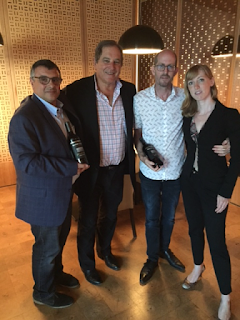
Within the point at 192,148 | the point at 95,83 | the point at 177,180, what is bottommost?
the point at 177,180

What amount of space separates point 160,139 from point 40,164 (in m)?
0.92

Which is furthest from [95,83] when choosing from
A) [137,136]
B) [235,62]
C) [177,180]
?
[235,62]

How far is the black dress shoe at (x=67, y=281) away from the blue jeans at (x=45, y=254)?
211 mm

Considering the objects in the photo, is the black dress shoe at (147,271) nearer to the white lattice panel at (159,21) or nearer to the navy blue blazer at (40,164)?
the navy blue blazer at (40,164)

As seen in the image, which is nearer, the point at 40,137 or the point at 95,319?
the point at 40,137

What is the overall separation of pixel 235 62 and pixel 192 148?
8.11 feet

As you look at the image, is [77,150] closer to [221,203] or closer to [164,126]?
[164,126]

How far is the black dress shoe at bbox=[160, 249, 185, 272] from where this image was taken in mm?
2299

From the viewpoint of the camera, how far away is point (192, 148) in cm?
173

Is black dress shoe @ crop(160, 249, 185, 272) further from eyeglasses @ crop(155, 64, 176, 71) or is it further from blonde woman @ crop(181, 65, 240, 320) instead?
eyeglasses @ crop(155, 64, 176, 71)

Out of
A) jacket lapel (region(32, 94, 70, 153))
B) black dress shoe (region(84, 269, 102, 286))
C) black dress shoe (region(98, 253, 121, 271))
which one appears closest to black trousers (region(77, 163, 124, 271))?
black dress shoe (region(84, 269, 102, 286))

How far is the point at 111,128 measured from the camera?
6.37ft

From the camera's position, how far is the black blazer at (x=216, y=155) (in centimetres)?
153

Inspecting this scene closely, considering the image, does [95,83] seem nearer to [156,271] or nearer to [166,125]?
[166,125]
